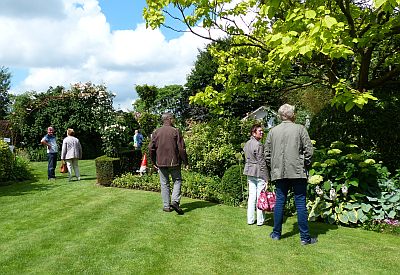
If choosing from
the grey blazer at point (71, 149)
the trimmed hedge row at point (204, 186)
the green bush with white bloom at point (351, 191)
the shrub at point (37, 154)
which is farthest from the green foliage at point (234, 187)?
the shrub at point (37, 154)

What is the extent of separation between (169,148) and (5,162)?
22.4 feet

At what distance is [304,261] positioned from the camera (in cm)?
483

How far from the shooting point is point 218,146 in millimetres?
11016

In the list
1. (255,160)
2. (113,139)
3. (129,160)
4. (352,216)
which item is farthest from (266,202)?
(129,160)

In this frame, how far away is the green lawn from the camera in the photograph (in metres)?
4.68

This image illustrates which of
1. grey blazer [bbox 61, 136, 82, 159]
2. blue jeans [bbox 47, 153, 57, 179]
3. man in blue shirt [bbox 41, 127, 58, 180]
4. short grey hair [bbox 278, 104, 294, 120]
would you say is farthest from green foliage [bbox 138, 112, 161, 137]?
short grey hair [bbox 278, 104, 294, 120]

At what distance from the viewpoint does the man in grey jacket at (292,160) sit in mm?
5336

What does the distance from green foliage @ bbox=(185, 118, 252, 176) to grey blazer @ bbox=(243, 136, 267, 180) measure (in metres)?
3.96

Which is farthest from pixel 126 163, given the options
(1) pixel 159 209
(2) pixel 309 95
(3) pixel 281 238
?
(2) pixel 309 95

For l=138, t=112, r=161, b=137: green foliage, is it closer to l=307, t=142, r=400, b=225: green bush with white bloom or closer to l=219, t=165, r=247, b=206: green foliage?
l=219, t=165, r=247, b=206: green foliage

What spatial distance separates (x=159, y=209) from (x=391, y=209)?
4.08 meters

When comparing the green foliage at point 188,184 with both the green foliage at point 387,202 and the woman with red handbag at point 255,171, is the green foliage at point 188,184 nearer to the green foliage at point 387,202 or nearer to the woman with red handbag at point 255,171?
the woman with red handbag at point 255,171

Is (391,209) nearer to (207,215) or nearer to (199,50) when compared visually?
(207,215)

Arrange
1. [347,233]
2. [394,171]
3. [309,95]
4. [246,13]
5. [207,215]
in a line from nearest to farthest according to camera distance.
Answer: [347,233]
[207,215]
[394,171]
[246,13]
[309,95]
